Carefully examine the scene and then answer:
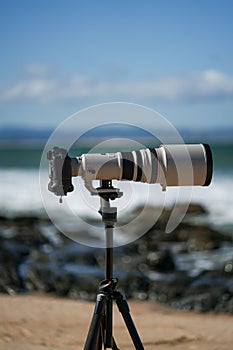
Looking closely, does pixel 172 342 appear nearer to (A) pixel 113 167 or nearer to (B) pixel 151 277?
(A) pixel 113 167

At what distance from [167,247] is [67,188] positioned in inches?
331

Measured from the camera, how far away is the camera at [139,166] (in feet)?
11.7

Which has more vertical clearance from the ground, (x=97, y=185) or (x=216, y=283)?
(x=97, y=185)

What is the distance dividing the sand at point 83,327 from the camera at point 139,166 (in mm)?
2110

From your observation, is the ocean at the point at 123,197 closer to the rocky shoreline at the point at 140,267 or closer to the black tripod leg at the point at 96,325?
the black tripod leg at the point at 96,325

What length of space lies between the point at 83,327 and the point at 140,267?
3742 mm

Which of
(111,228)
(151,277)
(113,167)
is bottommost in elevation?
(151,277)

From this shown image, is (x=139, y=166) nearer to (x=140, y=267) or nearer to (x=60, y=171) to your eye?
(x=60, y=171)

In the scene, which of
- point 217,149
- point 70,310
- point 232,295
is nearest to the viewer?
point 70,310

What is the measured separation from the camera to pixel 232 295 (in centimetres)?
769

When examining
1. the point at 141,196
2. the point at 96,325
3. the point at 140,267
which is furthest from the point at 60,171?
the point at 141,196

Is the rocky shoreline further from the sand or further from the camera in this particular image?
the camera

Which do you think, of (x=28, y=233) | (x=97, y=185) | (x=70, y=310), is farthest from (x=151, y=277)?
(x=97, y=185)

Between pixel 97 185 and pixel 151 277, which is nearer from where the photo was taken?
pixel 97 185
